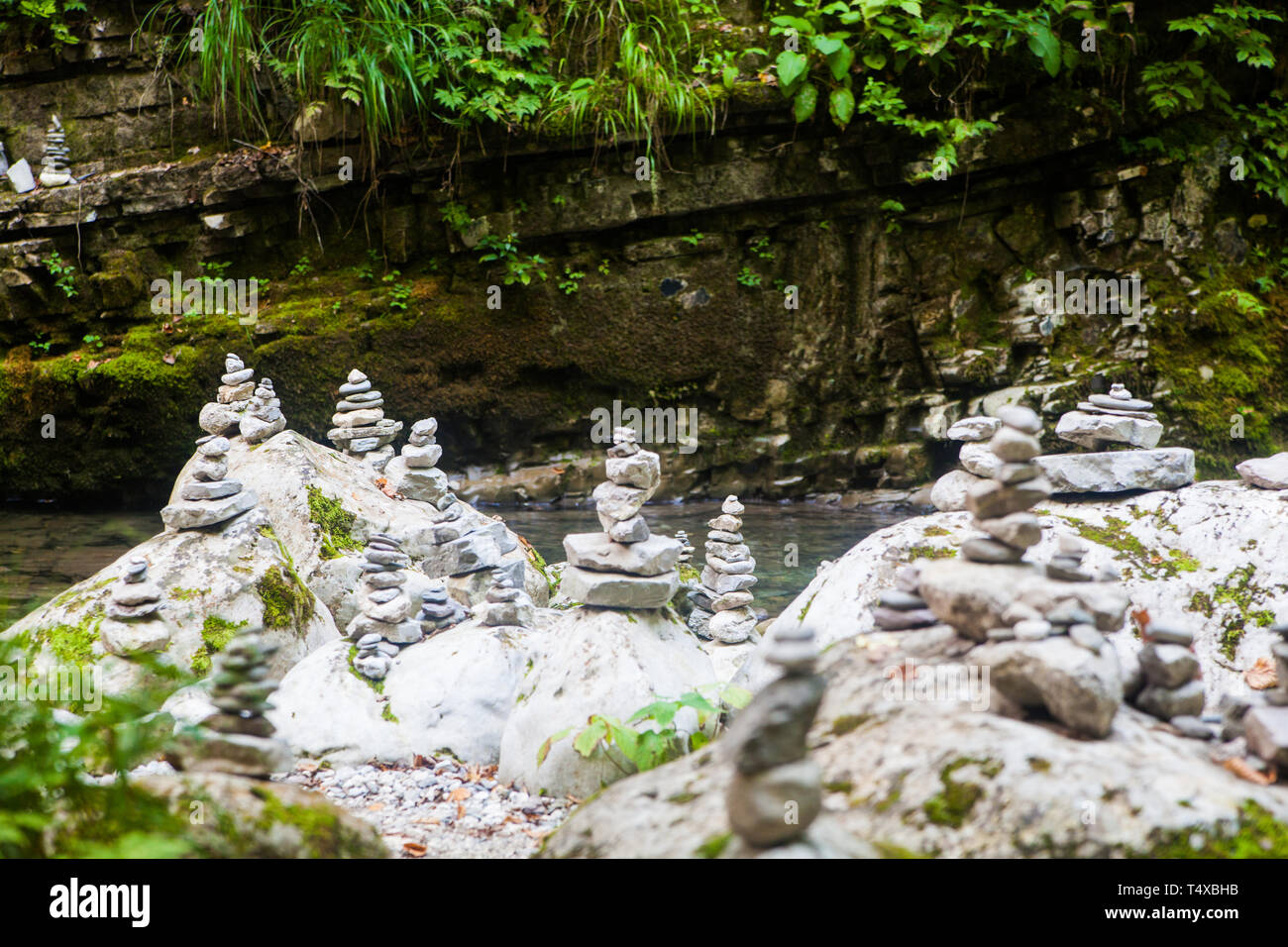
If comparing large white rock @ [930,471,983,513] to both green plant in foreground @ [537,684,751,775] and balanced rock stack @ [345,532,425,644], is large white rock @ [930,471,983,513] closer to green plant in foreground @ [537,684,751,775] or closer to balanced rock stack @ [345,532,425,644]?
green plant in foreground @ [537,684,751,775]

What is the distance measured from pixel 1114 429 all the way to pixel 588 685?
2.86 meters

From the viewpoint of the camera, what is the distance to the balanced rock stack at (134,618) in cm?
431

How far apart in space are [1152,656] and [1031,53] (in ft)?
32.9

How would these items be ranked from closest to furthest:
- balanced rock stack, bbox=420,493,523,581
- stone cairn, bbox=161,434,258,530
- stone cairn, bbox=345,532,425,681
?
stone cairn, bbox=345,532,425,681 < stone cairn, bbox=161,434,258,530 < balanced rock stack, bbox=420,493,523,581

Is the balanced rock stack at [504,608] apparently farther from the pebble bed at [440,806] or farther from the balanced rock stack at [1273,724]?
the balanced rock stack at [1273,724]

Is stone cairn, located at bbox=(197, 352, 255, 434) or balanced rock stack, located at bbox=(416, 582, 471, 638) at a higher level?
stone cairn, located at bbox=(197, 352, 255, 434)

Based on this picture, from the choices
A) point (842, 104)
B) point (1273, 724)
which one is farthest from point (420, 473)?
point (842, 104)

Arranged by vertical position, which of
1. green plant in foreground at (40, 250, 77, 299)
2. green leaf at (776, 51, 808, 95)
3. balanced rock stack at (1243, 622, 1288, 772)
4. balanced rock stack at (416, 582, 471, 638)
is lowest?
balanced rock stack at (416, 582, 471, 638)

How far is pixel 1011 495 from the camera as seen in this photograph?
2.82 metres

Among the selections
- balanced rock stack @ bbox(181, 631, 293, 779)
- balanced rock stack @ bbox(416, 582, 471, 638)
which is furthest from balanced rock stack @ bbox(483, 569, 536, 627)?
balanced rock stack @ bbox(181, 631, 293, 779)

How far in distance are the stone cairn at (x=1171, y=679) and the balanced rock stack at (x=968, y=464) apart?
1.88 metres

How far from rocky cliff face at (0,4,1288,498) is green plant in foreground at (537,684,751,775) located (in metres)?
8.18

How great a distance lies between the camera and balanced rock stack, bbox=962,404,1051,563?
2752 mm

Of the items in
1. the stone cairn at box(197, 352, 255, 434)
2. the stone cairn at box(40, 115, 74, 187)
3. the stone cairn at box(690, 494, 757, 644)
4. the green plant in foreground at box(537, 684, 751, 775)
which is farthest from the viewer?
the stone cairn at box(40, 115, 74, 187)
